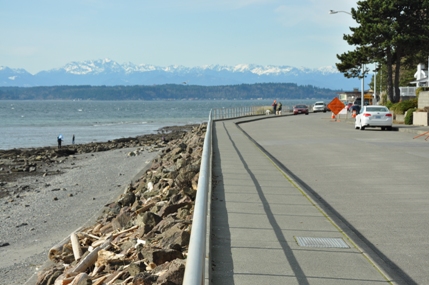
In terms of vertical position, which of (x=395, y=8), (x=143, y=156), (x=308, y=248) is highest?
(x=395, y=8)

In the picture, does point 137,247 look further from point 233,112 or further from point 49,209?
point 233,112

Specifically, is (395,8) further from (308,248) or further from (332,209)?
(308,248)

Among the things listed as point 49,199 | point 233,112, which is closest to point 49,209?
point 49,199

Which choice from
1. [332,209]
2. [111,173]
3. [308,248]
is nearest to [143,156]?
[111,173]

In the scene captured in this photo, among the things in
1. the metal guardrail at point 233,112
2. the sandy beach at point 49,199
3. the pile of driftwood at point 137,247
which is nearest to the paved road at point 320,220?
the pile of driftwood at point 137,247

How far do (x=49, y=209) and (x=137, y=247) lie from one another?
1057cm

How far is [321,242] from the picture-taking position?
25.9ft

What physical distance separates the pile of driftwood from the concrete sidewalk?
50cm

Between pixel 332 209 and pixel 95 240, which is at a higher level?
pixel 332 209

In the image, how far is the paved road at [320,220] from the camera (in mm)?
6605

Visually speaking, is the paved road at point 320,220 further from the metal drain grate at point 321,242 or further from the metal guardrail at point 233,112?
the metal guardrail at point 233,112

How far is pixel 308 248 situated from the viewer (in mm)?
7535

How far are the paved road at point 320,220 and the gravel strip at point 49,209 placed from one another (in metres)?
3.83

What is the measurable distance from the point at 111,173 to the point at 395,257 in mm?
22079
